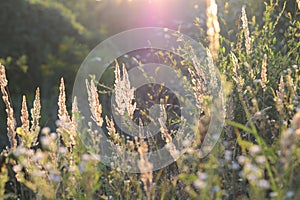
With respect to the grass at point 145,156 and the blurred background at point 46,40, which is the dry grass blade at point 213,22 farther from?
the blurred background at point 46,40

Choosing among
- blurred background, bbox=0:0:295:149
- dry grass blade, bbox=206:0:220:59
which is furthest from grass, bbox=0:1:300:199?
blurred background, bbox=0:0:295:149

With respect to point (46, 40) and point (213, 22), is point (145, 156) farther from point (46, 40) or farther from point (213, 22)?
point (46, 40)

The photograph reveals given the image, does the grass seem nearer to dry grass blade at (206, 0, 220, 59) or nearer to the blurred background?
dry grass blade at (206, 0, 220, 59)

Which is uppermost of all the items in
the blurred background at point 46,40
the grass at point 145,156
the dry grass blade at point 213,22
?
the blurred background at point 46,40

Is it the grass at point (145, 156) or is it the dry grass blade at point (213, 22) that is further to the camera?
the dry grass blade at point (213, 22)

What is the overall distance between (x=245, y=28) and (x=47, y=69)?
2927 mm

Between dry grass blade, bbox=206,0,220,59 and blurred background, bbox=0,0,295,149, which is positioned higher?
blurred background, bbox=0,0,295,149

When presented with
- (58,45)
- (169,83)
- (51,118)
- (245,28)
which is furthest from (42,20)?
(245,28)

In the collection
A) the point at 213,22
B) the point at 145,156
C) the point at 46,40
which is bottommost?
the point at 145,156

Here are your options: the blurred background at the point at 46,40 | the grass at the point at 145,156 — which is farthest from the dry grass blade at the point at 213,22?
the blurred background at the point at 46,40

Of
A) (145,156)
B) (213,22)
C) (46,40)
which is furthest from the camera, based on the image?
(46,40)

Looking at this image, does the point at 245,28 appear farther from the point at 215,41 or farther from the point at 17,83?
the point at 17,83

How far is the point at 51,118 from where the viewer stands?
4789 mm

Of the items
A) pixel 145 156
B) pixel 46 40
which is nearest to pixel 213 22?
pixel 145 156
